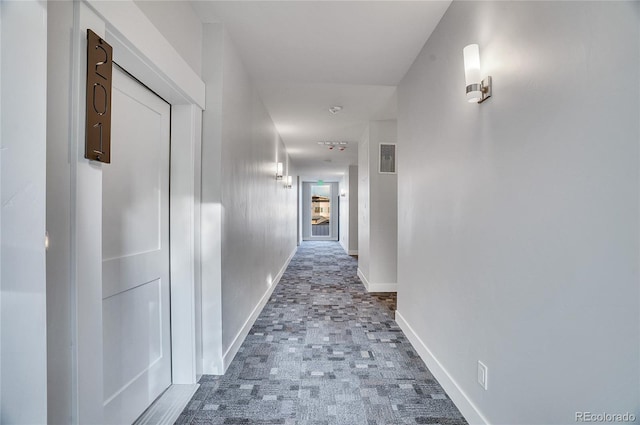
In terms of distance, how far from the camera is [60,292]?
998 mm

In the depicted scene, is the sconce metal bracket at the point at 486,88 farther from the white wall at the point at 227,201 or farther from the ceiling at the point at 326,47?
the white wall at the point at 227,201

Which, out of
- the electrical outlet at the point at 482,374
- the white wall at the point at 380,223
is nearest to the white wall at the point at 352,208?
the white wall at the point at 380,223

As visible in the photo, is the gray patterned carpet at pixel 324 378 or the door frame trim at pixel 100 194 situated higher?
the door frame trim at pixel 100 194

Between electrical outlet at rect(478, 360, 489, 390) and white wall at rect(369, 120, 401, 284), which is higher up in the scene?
white wall at rect(369, 120, 401, 284)

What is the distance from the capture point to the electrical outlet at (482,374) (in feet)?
5.15

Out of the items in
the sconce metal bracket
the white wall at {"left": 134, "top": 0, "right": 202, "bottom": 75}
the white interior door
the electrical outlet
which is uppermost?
the white wall at {"left": 134, "top": 0, "right": 202, "bottom": 75}

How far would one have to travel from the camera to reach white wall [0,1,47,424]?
79 cm

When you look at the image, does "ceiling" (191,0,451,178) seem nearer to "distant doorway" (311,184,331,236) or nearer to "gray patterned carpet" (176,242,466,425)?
"gray patterned carpet" (176,242,466,425)

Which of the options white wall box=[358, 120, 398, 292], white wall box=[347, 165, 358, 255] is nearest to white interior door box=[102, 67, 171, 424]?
white wall box=[358, 120, 398, 292]

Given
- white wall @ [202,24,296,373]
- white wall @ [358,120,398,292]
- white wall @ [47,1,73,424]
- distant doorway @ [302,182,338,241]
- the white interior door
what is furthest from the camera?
distant doorway @ [302,182,338,241]

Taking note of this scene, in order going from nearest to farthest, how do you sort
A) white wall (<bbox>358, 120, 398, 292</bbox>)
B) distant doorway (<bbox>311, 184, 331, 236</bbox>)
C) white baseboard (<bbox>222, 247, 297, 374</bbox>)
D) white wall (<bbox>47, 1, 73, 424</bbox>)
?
white wall (<bbox>47, 1, 73, 424</bbox>) < white baseboard (<bbox>222, 247, 297, 374</bbox>) < white wall (<bbox>358, 120, 398, 292</bbox>) < distant doorway (<bbox>311, 184, 331, 236</bbox>)

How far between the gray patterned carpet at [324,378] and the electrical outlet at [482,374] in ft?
1.06

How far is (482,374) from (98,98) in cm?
208

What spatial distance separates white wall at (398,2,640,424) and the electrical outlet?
4 cm
